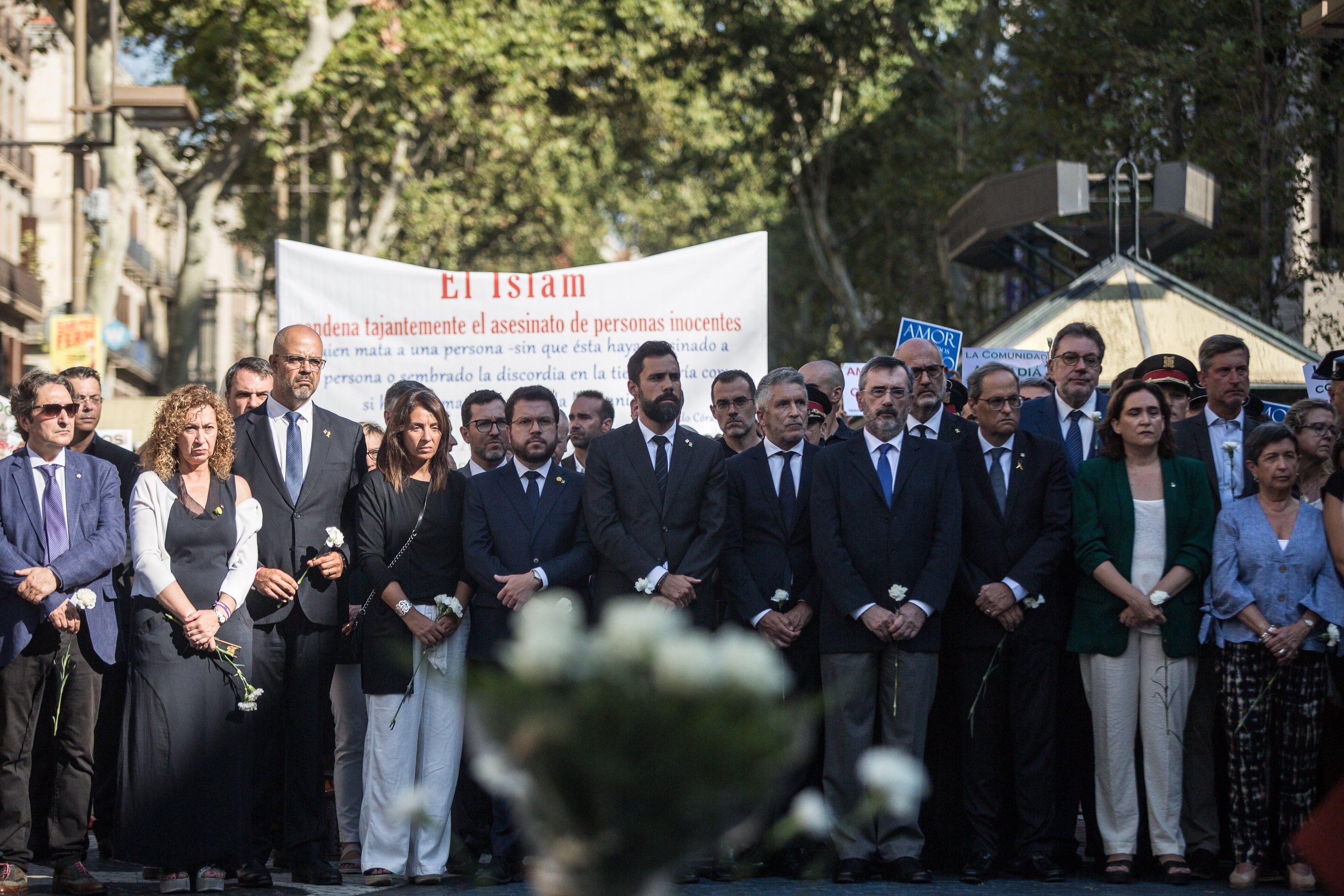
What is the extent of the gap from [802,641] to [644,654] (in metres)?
5.44

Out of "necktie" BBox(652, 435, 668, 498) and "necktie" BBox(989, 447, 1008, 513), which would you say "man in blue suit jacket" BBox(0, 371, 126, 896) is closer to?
"necktie" BBox(652, 435, 668, 498)

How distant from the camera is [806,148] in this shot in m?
32.6

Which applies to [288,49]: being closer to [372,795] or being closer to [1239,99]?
[1239,99]

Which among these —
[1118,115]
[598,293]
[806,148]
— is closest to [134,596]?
[598,293]

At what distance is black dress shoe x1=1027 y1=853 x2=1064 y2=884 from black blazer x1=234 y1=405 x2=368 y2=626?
138 inches

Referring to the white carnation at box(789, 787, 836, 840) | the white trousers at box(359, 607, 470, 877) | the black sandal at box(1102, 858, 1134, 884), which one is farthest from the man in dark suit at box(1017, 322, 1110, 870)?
the white carnation at box(789, 787, 836, 840)

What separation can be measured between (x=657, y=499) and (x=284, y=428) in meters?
1.87

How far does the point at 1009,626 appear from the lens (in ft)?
25.4

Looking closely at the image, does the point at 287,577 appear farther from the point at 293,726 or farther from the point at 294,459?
the point at 293,726

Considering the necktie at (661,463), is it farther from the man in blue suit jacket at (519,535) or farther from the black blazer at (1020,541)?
the black blazer at (1020,541)

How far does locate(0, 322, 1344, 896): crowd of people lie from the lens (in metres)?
7.38

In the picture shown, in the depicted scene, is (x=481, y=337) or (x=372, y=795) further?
(x=481, y=337)

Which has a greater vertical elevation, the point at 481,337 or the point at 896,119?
the point at 896,119

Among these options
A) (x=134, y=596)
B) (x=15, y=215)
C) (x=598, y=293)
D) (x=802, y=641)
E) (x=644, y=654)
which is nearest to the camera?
(x=644, y=654)
